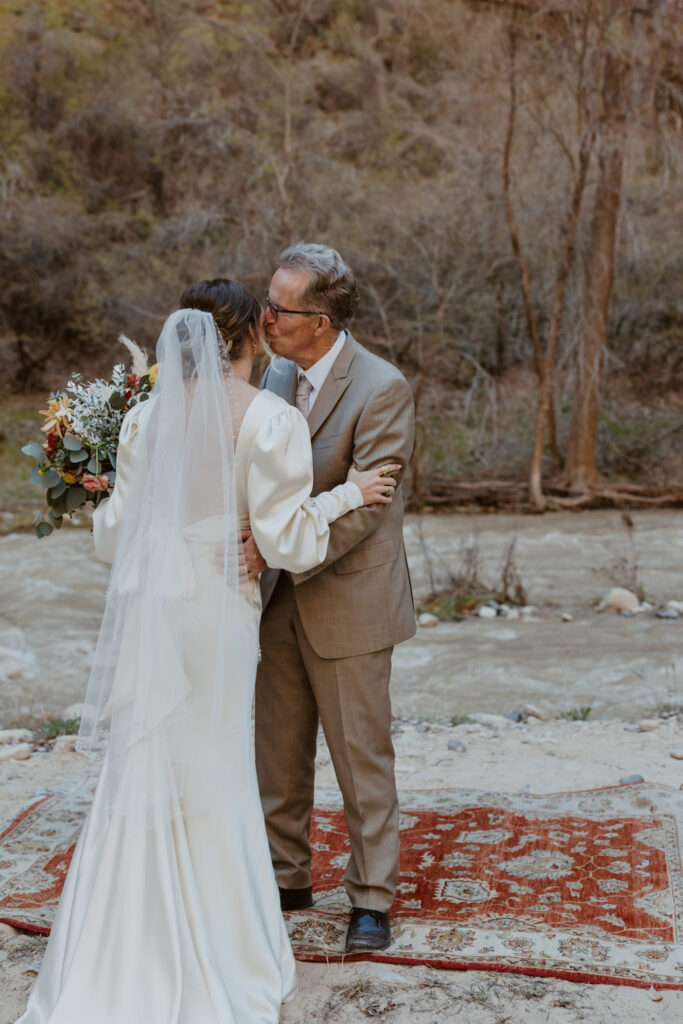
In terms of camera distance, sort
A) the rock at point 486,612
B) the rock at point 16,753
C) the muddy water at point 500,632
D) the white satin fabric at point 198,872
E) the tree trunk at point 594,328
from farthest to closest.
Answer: the tree trunk at point 594,328
the rock at point 486,612
the muddy water at point 500,632
the rock at point 16,753
the white satin fabric at point 198,872

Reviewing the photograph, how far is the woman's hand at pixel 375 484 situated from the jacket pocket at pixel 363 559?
183 millimetres

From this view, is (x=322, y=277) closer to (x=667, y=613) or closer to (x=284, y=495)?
(x=284, y=495)

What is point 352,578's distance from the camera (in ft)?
10.8

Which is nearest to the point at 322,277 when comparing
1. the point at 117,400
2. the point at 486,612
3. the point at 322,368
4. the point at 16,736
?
the point at 322,368

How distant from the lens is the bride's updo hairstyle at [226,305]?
2.96 metres

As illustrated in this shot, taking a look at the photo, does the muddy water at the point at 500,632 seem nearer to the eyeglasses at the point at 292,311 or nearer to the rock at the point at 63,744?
the rock at the point at 63,744

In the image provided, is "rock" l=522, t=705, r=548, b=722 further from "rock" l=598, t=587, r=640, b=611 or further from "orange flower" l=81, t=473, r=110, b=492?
"orange flower" l=81, t=473, r=110, b=492

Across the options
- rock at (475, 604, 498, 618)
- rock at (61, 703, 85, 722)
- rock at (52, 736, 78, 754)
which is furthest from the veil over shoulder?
rock at (475, 604, 498, 618)

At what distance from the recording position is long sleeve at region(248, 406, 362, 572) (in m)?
→ 2.88

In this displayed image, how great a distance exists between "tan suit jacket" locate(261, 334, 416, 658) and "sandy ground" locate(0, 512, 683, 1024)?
101 centimetres

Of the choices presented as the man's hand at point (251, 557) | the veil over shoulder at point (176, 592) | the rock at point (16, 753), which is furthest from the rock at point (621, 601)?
the veil over shoulder at point (176, 592)

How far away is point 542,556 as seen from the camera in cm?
1150

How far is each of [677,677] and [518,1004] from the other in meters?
4.95

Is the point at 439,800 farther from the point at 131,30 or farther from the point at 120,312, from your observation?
the point at 131,30
